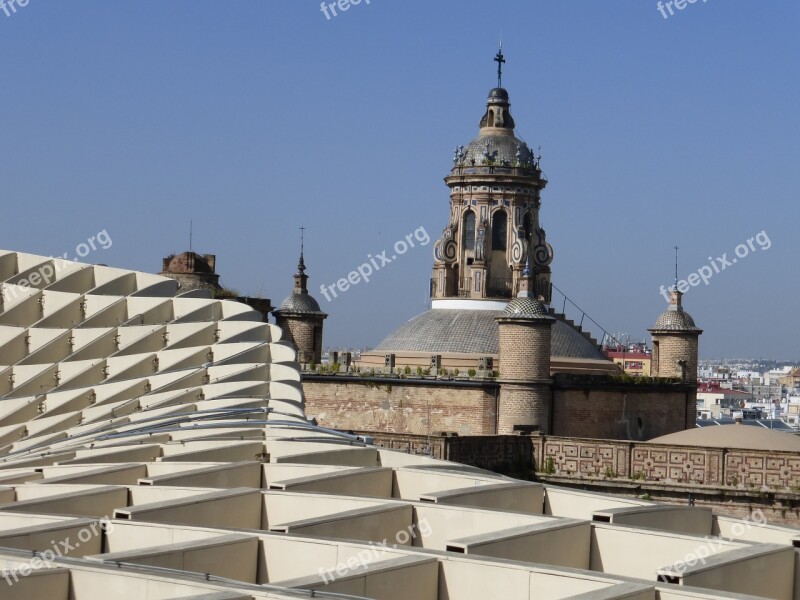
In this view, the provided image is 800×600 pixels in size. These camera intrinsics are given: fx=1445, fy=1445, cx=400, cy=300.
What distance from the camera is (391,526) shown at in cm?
1941

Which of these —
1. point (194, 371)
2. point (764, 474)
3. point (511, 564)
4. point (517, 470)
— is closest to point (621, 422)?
point (517, 470)

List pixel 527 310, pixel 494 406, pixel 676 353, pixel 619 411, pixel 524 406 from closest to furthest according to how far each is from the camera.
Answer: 1. pixel 524 406
2. pixel 527 310
3. pixel 494 406
4. pixel 619 411
5. pixel 676 353

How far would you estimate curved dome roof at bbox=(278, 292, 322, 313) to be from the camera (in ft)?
207

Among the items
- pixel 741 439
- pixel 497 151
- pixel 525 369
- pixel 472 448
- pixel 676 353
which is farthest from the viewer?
pixel 497 151

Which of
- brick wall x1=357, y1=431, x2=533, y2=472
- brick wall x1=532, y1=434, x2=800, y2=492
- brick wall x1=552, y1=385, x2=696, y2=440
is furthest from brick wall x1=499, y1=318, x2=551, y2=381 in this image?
brick wall x1=532, y1=434, x2=800, y2=492

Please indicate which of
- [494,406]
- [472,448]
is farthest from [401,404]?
[472,448]

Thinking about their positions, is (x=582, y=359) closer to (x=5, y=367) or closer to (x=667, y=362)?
(x=667, y=362)

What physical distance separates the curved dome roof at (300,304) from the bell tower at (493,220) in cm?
531

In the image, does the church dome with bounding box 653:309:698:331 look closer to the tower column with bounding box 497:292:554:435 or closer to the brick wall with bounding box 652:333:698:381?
the brick wall with bounding box 652:333:698:381

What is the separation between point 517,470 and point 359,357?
60.1 ft

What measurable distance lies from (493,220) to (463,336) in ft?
20.6

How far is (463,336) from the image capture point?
59156 mm

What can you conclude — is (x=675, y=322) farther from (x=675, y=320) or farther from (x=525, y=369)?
(x=525, y=369)

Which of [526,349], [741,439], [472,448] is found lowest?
[472,448]
